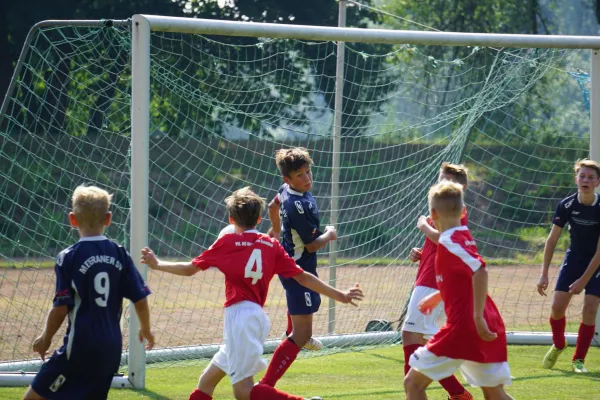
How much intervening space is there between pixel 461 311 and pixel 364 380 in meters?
2.43

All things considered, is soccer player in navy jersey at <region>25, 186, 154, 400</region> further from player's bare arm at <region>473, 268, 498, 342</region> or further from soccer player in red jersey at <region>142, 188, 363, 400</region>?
player's bare arm at <region>473, 268, 498, 342</region>

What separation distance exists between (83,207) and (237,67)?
7.52 m

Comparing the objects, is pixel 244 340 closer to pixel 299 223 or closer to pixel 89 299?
pixel 89 299

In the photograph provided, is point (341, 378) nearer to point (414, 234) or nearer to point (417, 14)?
point (414, 234)

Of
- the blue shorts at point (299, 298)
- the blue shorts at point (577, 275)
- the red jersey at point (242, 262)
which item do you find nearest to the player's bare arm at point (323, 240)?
the blue shorts at point (299, 298)

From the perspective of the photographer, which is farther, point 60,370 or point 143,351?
point 143,351

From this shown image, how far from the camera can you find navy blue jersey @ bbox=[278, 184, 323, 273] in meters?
5.89

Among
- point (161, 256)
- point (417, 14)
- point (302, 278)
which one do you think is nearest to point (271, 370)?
point (302, 278)

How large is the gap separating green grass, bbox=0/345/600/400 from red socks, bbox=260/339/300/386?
472 millimetres

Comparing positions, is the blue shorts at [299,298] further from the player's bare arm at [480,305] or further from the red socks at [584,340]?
the red socks at [584,340]

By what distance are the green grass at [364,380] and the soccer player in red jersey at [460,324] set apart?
156 cm

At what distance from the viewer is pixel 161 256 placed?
1645cm

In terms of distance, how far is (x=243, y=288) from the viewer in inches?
190

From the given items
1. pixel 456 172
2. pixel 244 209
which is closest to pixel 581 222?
pixel 456 172
